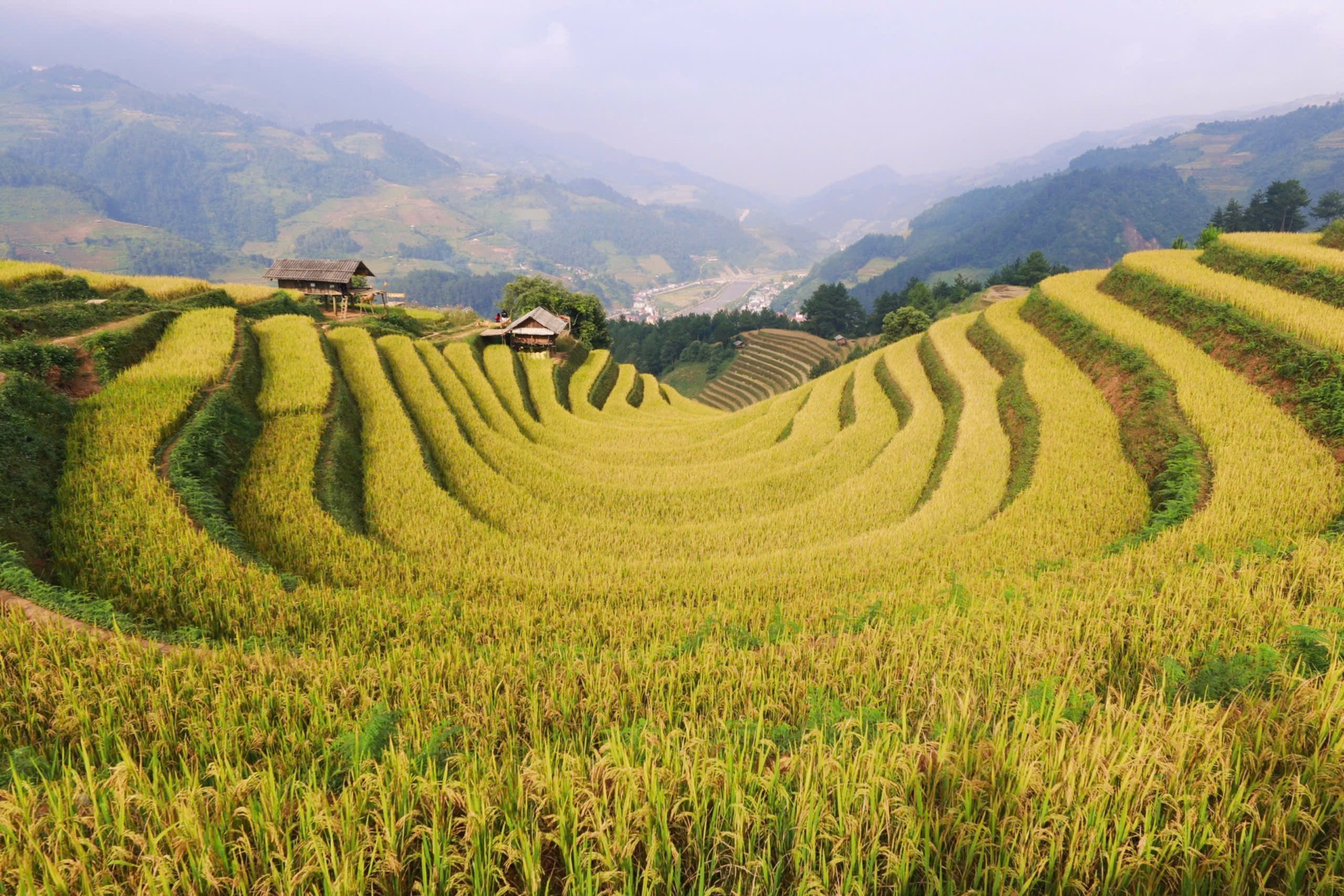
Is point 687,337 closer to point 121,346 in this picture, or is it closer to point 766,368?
point 766,368

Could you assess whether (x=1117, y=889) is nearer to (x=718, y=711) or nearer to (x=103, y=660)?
(x=718, y=711)

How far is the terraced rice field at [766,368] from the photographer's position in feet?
228

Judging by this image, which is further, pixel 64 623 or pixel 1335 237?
pixel 1335 237

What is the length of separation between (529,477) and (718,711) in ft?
39.3

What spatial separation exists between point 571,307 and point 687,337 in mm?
50956

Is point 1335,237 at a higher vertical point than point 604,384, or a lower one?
higher

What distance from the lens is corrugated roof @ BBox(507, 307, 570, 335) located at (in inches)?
1423

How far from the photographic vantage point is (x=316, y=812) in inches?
94.6

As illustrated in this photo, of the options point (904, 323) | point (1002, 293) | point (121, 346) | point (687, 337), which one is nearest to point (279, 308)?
point (121, 346)

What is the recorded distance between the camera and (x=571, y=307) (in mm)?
51594

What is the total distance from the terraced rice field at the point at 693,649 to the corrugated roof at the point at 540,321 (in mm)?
21846

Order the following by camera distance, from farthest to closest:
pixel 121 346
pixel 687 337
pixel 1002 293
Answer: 1. pixel 687 337
2. pixel 1002 293
3. pixel 121 346

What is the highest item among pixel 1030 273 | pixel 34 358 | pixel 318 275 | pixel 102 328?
pixel 318 275

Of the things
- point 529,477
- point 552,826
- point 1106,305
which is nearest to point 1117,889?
point 552,826
